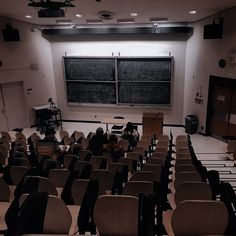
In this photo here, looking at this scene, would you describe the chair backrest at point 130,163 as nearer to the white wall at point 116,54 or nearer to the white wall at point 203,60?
the white wall at point 203,60

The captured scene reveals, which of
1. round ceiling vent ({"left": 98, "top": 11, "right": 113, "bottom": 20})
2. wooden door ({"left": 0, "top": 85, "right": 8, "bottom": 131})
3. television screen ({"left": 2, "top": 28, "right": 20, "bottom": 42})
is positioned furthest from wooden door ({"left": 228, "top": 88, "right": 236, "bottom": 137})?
wooden door ({"left": 0, "top": 85, "right": 8, "bottom": 131})

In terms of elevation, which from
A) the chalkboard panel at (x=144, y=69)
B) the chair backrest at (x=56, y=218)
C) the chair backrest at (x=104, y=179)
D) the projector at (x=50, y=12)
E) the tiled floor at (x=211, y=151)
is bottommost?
the tiled floor at (x=211, y=151)

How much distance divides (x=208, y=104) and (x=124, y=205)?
23.2 ft

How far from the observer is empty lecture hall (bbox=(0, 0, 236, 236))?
4516 mm

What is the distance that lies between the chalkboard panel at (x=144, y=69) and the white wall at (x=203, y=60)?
33.3 inches

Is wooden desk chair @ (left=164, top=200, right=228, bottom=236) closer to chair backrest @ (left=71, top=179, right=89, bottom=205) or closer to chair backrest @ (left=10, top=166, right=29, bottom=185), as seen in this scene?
chair backrest @ (left=71, top=179, right=89, bottom=205)

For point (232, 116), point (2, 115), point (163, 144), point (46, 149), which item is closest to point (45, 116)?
point (2, 115)

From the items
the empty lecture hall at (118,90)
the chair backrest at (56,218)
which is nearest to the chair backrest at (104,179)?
A: the empty lecture hall at (118,90)

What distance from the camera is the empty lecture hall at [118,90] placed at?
452 cm

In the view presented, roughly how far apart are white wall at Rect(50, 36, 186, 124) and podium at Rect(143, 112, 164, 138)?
1.54 m

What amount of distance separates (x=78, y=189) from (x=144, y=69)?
748cm

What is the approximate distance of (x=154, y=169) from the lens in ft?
12.9

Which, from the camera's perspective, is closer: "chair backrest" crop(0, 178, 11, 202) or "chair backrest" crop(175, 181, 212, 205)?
"chair backrest" crop(175, 181, 212, 205)

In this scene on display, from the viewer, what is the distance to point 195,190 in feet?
9.43
